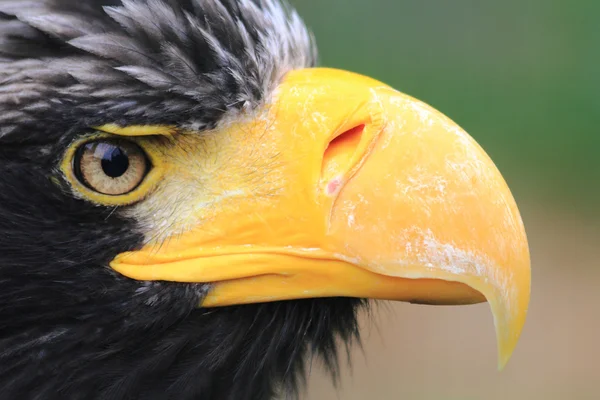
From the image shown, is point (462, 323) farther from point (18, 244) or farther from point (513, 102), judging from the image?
point (18, 244)

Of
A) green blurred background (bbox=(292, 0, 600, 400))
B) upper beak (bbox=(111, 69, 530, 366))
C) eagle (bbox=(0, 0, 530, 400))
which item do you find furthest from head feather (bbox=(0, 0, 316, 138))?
green blurred background (bbox=(292, 0, 600, 400))

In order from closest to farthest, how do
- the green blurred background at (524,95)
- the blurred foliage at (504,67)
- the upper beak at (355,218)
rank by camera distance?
the upper beak at (355,218) → the green blurred background at (524,95) → the blurred foliage at (504,67)

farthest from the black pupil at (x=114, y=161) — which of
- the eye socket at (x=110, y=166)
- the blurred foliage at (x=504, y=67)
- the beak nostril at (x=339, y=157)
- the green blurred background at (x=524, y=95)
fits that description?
the blurred foliage at (x=504, y=67)

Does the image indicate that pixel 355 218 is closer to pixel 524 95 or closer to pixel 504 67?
pixel 524 95

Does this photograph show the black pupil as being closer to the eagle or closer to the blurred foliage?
the eagle

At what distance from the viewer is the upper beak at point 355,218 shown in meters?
1.85

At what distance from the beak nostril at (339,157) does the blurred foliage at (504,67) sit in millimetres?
5319

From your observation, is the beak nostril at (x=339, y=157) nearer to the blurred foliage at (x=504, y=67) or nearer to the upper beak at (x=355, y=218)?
the upper beak at (x=355, y=218)

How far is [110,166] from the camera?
1.92 meters

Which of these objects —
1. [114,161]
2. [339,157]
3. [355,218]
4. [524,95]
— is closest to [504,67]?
[524,95]

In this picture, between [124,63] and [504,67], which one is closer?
[124,63]

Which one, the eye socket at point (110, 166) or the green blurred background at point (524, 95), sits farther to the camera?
the green blurred background at point (524, 95)

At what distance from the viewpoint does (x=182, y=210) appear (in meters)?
1.98

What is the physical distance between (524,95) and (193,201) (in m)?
6.16
